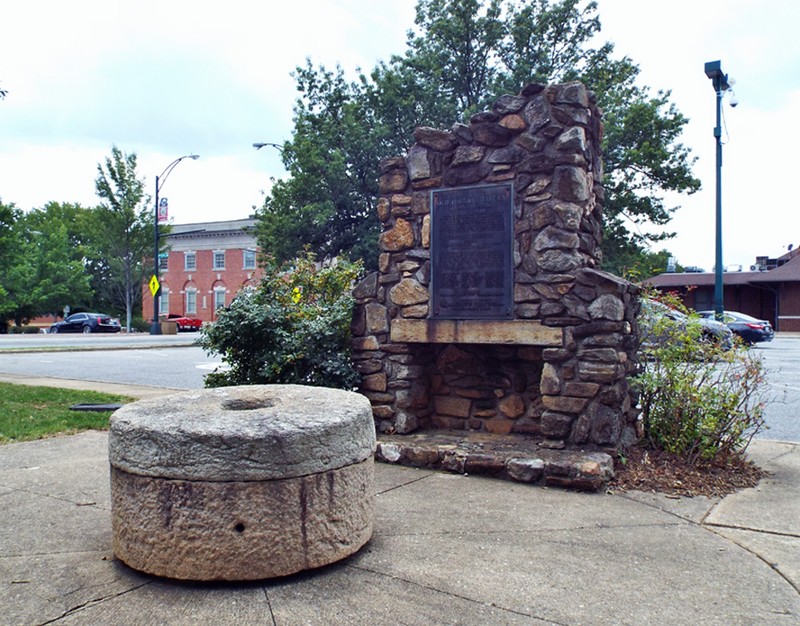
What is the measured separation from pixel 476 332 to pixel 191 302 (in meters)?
52.3

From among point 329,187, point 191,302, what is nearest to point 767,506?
point 329,187

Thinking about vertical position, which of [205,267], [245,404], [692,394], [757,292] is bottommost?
[692,394]

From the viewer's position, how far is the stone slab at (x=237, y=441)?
10.1 feet

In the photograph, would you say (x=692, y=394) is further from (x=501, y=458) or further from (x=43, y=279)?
(x=43, y=279)

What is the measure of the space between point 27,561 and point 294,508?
140 centimetres

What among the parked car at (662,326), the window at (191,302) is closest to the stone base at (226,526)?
the parked car at (662,326)

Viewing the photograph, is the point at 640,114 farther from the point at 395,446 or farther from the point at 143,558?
the point at 143,558

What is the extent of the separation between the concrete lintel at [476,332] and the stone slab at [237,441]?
199cm

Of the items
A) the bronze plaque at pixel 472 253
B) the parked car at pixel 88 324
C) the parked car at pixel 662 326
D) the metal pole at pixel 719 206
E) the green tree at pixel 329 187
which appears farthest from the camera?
the parked car at pixel 88 324

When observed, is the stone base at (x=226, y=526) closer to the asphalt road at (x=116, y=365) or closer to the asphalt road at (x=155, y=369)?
the asphalt road at (x=155, y=369)

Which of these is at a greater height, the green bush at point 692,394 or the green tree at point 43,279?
the green tree at point 43,279

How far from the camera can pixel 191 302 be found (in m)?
54.7

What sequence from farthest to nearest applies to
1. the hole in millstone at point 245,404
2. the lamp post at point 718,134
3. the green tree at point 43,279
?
1. the green tree at point 43,279
2. the lamp post at point 718,134
3. the hole in millstone at point 245,404

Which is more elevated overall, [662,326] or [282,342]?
[662,326]
